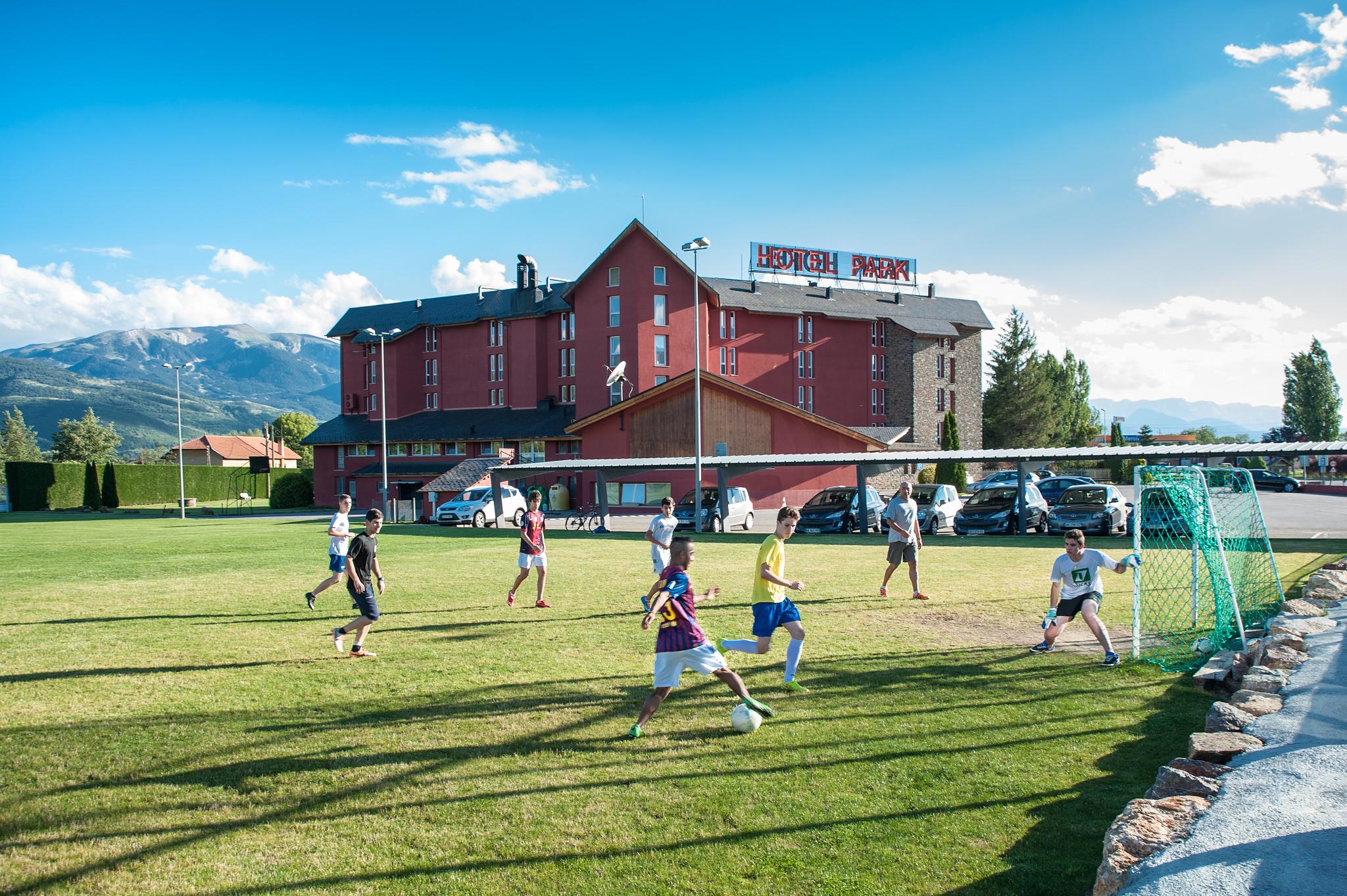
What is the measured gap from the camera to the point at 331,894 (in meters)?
4.70

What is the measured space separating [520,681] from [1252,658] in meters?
7.61

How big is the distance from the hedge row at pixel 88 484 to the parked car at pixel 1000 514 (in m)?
59.4

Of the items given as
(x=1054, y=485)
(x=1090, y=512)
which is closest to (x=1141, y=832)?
(x=1090, y=512)

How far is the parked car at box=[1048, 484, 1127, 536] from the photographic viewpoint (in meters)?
27.8

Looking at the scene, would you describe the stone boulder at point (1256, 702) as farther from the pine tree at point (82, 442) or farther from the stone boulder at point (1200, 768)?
the pine tree at point (82, 442)

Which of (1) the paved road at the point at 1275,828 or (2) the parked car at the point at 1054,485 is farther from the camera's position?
(2) the parked car at the point at 1054,485

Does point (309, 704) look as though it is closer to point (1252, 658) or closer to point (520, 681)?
point (520, 681)

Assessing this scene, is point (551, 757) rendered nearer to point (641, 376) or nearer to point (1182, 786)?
point (1182, 786)

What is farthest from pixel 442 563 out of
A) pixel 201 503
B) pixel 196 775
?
pixel 201 503

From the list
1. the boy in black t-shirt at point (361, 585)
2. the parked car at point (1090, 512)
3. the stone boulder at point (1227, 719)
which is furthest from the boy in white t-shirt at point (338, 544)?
the parked car at point (1090, 512)

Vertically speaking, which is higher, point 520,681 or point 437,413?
point 437,413

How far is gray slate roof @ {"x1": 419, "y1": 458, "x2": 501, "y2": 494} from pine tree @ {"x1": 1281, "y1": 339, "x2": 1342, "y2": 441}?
249ft

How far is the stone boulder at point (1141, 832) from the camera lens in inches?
166

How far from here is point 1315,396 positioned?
3095 inches
